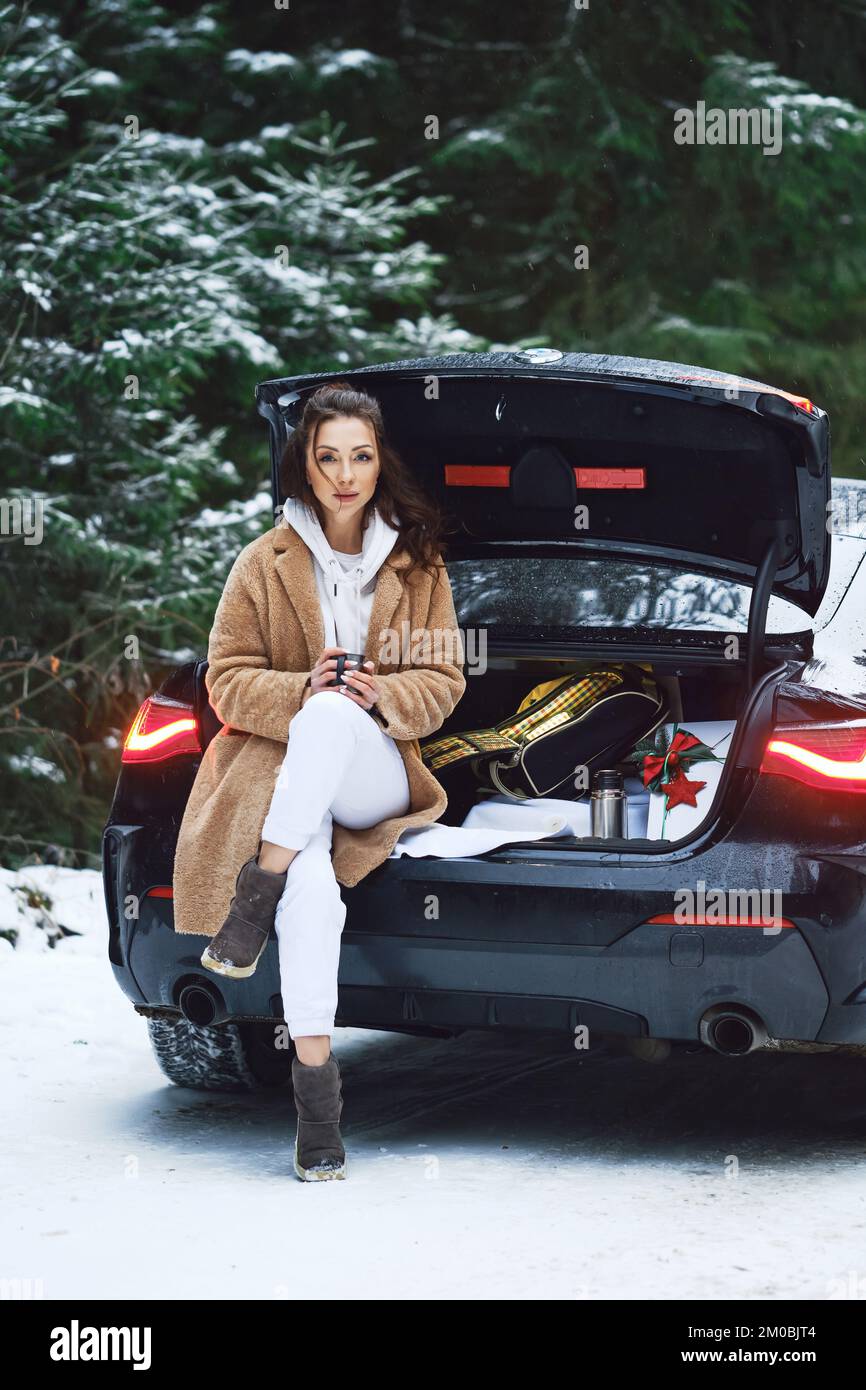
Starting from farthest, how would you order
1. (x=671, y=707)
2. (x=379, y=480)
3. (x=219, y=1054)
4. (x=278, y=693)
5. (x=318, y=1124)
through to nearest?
(x=671, y=707), (x=219, y=1054), (x=379, y=480), (x=278, y=693), (x=318, y=1124)

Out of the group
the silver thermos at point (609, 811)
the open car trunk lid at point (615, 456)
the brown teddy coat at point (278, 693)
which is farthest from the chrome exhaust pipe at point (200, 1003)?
the open car trunk lid at point (615, 456)

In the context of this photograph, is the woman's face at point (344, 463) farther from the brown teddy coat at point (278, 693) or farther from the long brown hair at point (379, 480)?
the brown teddy coat at point (278, 693)

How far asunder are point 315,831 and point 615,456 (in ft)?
4.08

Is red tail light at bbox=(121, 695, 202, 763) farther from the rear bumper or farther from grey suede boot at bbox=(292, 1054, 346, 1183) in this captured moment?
grey suede boot at bbox=(292, 1054, 346, 1183)

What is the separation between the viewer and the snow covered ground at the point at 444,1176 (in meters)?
3.27

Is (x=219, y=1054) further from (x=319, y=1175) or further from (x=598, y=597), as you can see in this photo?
(x=598, y=597)

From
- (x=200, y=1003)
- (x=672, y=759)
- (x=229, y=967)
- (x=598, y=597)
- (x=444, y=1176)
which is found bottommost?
(x=444, y=1176)

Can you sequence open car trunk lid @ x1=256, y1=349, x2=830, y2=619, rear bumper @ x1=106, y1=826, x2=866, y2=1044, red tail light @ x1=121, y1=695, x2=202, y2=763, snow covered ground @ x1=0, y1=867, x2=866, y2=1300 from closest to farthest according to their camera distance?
1. snow covered ground @ x1=0, y1=867, x2=866, y2=1300
2. rear bumper @ x1=106, y1=826, x2=866, y2=1044
3. open car trunk lid @ x1=256, y1=349, x2=830, y2=619
4. red tail light @ x1=121, y1=695, x2=202, y2=763

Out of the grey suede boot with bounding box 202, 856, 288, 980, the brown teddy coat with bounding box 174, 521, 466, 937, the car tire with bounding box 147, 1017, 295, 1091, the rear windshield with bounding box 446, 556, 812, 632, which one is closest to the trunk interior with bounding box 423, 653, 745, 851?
the rear windshield with bounding box 446, 556, 812, 632

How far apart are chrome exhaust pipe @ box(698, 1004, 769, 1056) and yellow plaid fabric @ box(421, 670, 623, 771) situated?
38.4 inches

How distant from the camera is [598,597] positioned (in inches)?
183

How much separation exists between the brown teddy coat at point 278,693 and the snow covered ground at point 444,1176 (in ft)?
2.06

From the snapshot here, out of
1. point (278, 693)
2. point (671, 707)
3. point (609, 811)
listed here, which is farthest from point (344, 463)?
point (671, 707)

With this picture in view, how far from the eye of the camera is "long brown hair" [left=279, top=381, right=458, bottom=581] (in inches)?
171
